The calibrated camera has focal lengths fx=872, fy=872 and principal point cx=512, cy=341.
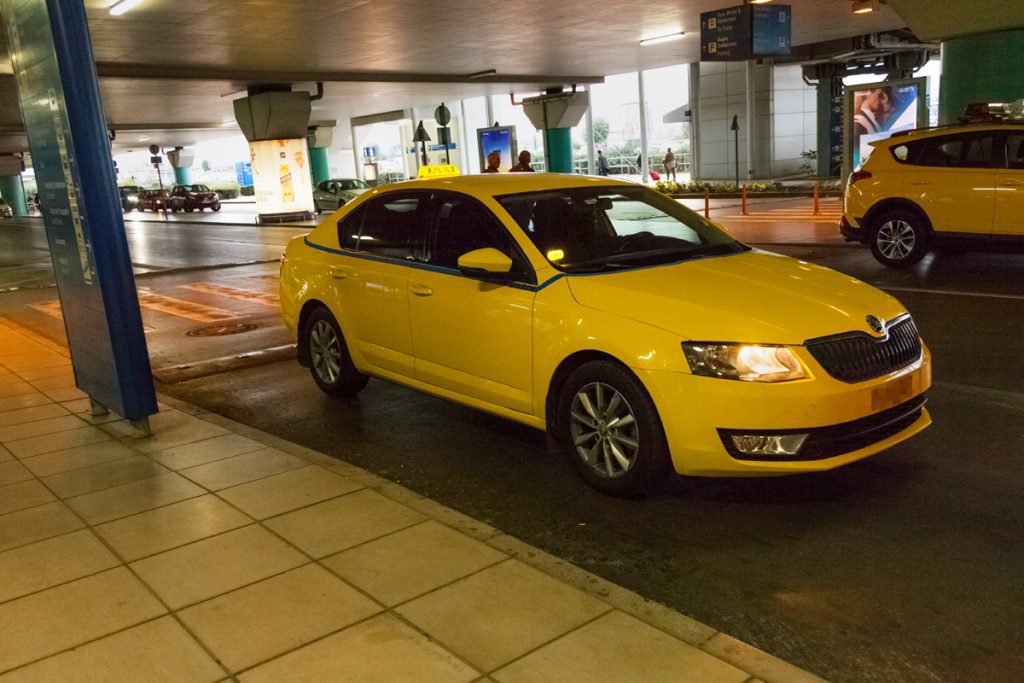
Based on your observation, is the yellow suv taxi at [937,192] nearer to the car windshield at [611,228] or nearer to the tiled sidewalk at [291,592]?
the car windshield at [611,228]

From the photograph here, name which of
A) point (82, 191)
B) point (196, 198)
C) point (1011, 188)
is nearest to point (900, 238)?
point (1011, 188)

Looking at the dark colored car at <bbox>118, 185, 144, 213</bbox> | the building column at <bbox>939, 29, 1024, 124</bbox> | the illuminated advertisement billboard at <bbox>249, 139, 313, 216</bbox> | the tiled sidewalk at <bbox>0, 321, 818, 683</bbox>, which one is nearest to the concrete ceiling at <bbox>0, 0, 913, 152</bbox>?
the illuminated advertisement billboard at <bbox>249, 139, 313, 216</bbox>

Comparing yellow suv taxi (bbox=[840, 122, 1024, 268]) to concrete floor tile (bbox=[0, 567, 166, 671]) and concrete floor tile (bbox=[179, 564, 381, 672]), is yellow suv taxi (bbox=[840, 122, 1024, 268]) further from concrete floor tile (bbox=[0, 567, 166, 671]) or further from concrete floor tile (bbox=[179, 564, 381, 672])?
concrete floor tile (bbox=[0, 567, 166, 671])

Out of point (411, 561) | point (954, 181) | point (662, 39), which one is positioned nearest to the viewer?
point (411, 561)

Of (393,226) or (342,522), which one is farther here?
(393,226)

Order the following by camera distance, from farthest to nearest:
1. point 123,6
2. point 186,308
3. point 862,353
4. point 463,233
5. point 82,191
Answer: point 123,6, point 186,308, point 82,191, point 463,233, point 862,353

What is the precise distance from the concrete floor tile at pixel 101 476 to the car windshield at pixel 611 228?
2.74 m

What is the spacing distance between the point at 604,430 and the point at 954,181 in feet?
28.4

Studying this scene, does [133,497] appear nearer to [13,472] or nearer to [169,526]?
[169,526]

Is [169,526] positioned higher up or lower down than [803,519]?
higher up

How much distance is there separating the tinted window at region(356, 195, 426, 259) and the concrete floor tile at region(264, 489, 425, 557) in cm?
191

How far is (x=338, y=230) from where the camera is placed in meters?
6.66

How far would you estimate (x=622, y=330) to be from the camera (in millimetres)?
4430

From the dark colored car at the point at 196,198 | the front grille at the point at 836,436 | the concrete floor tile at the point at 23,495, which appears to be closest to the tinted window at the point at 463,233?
the front grille at the point at 836,436
